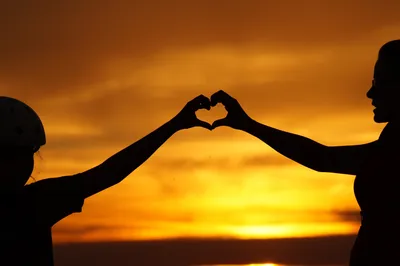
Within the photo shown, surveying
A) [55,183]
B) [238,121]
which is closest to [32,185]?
[55,183]

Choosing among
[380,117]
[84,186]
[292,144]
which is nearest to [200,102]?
[292,144]

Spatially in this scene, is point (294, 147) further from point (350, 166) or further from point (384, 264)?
point (384, 264)

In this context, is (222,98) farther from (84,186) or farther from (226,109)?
(84,186)

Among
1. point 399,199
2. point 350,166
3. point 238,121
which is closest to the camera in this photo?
point 399,199

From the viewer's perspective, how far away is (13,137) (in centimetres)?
966

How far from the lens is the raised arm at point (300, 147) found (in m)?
10.4

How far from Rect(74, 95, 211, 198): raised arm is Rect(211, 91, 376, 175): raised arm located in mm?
805

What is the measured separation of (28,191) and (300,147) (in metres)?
3.19

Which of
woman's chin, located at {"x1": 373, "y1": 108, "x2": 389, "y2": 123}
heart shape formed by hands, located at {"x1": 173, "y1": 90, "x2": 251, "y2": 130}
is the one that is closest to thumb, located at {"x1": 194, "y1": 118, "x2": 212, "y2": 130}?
heart shape formed by hands, located at {"x1": 173, "y1": 90, "x2": 251, "y2": 130}

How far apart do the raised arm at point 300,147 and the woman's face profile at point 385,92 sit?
42cm

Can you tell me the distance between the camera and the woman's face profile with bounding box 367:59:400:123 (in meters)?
9.72

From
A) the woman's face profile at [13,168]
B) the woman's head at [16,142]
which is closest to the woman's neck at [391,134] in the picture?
the woman's head at [16,142]

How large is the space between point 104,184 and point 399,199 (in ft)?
9.77

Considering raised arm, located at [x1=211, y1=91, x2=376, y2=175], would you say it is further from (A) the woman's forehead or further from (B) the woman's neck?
(A) the woman's forehead
